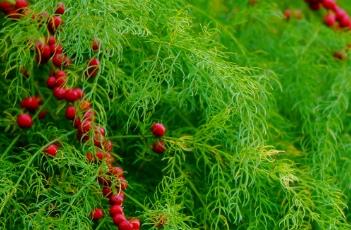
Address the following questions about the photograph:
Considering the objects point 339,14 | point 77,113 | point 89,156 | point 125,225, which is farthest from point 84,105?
point 339,14

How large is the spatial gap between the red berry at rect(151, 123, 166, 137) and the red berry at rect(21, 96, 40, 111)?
329 mm

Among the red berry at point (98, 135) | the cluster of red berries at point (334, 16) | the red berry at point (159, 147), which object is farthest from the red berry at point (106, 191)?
the cluster of red berries at point (334, 16)

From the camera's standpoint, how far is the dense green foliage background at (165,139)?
2137 mm

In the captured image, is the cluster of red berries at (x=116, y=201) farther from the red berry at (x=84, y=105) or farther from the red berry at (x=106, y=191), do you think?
the red berry at (x=84, y=105)

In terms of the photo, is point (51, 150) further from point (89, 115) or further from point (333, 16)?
point (333, 16)

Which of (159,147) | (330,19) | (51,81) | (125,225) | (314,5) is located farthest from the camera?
(314,5)

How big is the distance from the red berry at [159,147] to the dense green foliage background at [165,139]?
20 mm

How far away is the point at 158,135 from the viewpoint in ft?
7.40

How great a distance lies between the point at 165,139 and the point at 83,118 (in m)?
0.27

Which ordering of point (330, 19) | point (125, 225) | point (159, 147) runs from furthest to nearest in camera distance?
point (330, 19) → point (159, 147) → point (125, 225)

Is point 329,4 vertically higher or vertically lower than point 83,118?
lower

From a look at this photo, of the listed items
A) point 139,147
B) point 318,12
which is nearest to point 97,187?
point 139,147

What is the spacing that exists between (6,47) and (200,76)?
1.79 feet

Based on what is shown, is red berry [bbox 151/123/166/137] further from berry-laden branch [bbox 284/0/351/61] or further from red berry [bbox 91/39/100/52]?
berry-laden branch [bbox 284/0/351/61]
